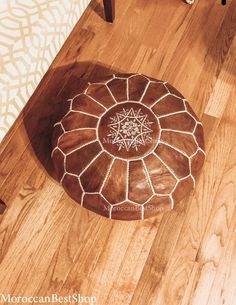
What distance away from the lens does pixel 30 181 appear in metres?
1.47

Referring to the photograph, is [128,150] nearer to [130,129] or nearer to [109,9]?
[130,129]

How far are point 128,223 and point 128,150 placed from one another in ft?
1.33

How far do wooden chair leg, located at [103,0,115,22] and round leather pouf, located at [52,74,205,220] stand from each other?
0.61m

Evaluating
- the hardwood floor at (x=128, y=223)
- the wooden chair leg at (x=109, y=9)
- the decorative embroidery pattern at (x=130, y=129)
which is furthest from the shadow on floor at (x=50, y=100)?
the decorative embroidery pattern at (x=130, y=129)

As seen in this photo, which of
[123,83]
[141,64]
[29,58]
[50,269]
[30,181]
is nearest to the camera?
[29,58]

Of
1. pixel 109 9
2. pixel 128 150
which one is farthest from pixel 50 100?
pixel 128 150

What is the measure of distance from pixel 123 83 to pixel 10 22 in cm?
41

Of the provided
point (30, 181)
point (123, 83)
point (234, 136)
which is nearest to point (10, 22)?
point (123, 83)

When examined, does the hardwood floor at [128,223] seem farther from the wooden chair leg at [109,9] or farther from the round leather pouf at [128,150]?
the round leather pouf at [128,150]

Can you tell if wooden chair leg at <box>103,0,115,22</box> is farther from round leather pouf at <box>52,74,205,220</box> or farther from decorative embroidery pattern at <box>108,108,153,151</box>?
decorative embroidery pattern at <box>108,108,153,151</box>

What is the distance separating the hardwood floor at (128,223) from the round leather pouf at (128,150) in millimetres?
246

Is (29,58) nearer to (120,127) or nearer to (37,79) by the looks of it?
(37,79)

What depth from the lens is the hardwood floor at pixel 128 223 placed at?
1.33 m

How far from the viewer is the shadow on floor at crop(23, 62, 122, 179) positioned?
1530 millimetres
